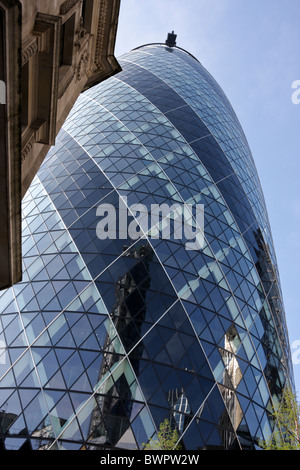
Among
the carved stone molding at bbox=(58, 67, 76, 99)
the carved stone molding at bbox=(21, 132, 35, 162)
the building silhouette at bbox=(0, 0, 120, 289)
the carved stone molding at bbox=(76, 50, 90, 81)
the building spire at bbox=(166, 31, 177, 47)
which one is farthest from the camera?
the building spire at bbox=(166, 31, 177, 47)

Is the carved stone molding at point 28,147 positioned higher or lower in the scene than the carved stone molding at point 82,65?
lower

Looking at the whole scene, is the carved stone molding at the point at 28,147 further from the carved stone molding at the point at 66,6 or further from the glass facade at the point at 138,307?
the glass facade at the point at 138,307

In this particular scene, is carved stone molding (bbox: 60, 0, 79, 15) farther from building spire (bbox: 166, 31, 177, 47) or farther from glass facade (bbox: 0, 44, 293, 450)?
building spire (bbox: 166, 31, 177, 47)

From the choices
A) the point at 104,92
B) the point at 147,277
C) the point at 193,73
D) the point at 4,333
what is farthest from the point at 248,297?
the point at 193,73

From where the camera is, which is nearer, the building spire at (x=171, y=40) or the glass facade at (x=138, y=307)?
the glass facade at (x=138, y=307)

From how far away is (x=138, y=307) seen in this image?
20375 millimetres

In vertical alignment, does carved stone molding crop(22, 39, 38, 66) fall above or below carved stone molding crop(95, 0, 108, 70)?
below

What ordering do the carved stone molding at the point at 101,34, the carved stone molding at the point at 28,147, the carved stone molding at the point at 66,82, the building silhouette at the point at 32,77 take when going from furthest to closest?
the carved stone molding at the point at 101,34, the carved stone molding at the point at 66,82, the carved stone molding at the point at 28,147, the building silhouette at the point at 32,77

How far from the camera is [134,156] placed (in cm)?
3106

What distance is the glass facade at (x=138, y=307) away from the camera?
17047 millimetres

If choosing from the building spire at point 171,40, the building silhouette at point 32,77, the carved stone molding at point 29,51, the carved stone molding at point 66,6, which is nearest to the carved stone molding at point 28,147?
the building silhouette at point 32,77

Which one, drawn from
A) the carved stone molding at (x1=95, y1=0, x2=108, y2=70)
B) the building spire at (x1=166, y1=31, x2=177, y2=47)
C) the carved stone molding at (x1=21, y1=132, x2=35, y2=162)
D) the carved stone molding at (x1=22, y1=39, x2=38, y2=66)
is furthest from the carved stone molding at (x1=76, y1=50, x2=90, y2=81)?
the building spire at (x1=166, y1=31, x2=177, y2=47)

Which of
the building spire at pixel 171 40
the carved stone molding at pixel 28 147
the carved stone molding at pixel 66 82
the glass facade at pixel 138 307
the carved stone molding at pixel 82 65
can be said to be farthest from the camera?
the building spire at pixel 171 40

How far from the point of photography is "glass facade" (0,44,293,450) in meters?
17.0
